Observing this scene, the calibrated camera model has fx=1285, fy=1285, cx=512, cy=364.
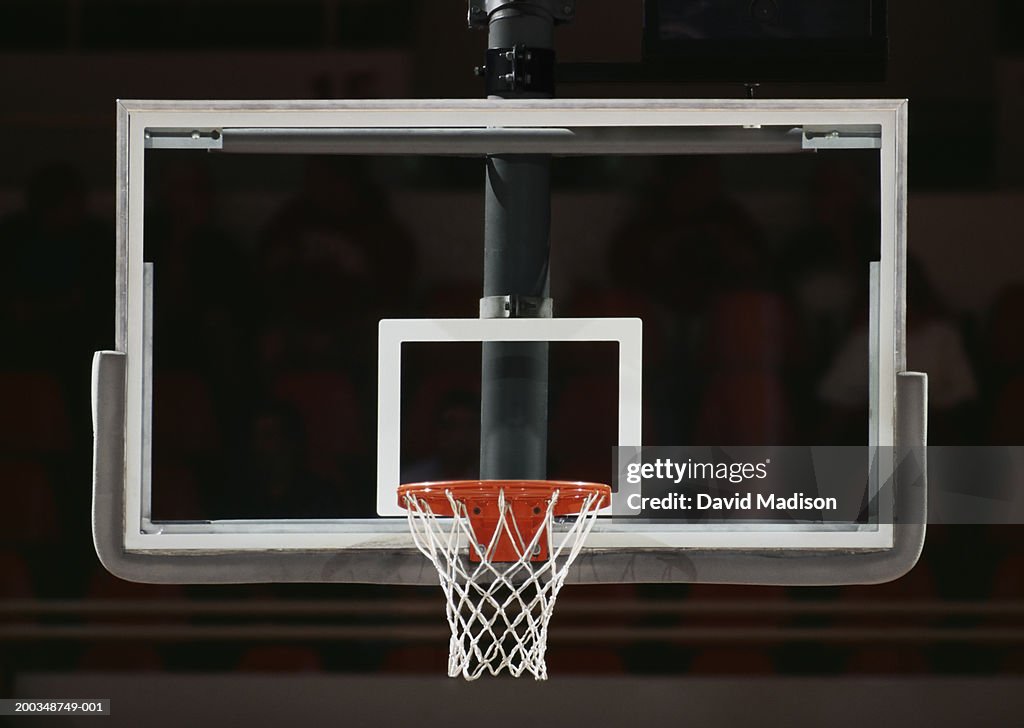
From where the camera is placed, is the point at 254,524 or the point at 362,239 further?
the point at 362,239

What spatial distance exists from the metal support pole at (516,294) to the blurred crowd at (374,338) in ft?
1.75

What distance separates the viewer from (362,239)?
3523 millimetres

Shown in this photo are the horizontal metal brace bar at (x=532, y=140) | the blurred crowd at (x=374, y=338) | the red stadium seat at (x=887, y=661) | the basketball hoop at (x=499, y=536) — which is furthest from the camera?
the red stadium seat at (x=887, y=661)

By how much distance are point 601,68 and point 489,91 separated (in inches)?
8.6

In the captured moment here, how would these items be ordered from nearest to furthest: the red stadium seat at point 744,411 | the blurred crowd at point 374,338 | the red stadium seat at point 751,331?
the blurred crowd at point 374,338 → the red stadium seat at point 744,411 → the red stadium seat at point 751,331

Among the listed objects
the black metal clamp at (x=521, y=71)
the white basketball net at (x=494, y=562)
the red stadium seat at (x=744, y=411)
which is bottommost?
the white basketball net at (x=494, y=562)

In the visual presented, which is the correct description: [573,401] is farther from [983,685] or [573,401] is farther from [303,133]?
[983,685]

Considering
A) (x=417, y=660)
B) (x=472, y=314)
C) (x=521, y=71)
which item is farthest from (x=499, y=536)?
(x=417, y=660)

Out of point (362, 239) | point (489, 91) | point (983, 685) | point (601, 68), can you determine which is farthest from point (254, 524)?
point (983, 685)

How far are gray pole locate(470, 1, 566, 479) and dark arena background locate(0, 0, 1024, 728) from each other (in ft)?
3.09

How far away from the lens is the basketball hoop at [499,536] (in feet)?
6.60

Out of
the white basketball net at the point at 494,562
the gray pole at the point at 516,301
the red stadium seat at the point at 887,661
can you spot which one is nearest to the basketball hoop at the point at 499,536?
the white basketball net at the point at 494,562

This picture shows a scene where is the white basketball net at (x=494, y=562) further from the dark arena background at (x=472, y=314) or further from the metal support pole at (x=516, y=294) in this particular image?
the dark arena background at (x=472, y=314)

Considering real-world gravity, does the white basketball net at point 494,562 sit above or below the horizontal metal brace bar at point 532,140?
below
